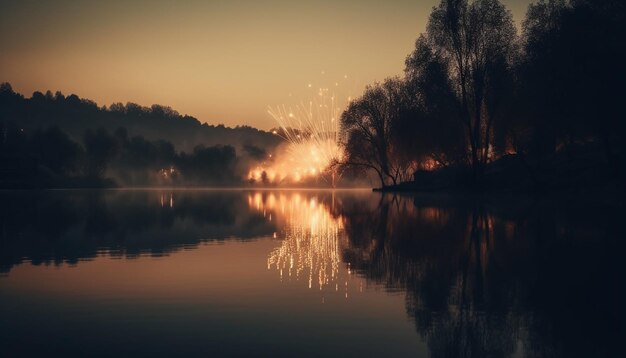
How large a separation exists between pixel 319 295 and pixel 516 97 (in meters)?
52.2

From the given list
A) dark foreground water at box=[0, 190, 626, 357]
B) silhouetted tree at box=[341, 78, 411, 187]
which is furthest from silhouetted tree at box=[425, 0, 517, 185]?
dark foreground water at box=[0, 190, 626, 357]

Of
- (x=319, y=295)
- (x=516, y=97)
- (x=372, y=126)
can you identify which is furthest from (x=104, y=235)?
(x=372, y=126)

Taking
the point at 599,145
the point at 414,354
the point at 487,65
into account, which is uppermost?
the point at 487,65

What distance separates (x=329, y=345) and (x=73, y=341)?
3458 millimetres

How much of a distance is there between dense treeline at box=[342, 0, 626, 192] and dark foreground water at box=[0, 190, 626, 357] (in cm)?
2508

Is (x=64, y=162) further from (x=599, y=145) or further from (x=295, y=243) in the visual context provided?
(x=295, y=243)

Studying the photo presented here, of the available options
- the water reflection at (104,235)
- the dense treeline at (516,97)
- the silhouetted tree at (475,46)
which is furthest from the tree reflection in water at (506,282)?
the silhouetted tree at (475,46)

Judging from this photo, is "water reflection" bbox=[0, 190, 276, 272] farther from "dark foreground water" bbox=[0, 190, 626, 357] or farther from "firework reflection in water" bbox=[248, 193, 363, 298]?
"firework reflection in water" bbox=[248, 193, 363, 298]

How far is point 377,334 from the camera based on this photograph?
344 inches

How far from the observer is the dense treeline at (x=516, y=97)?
147 feet

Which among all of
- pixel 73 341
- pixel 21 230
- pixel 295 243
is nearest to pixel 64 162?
pixel 21 230

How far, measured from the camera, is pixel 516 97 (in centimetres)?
5919

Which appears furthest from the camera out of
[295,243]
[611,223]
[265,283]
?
[611,223]

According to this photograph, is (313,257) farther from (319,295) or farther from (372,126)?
(372,126)
